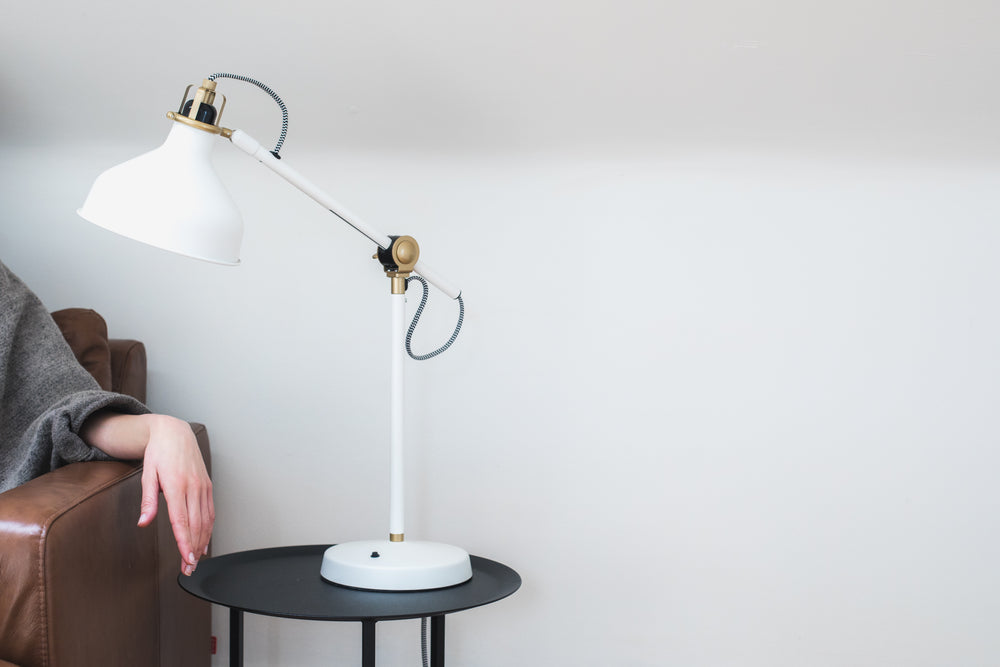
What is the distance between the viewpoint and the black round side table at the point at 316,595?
99 centimetres

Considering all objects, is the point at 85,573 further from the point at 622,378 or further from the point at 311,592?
the point at 622,378

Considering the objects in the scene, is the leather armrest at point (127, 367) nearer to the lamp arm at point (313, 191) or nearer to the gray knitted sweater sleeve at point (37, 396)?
the gray knitted sweater sleeve at point (37, 396)

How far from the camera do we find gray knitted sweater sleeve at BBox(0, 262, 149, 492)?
3.48 feet

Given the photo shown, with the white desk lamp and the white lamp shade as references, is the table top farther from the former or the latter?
the white lamp shade

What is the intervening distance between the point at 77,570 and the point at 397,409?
1.49 feet

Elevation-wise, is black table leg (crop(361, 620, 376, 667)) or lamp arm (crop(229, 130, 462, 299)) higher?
lamp arm (crop(229, 130, 462, 299))

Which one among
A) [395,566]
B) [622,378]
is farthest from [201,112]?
[622,378]

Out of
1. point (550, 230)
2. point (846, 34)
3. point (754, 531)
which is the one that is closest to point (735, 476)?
point (754, 531)

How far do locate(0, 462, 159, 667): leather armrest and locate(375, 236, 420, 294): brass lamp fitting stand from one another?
16.7 inches

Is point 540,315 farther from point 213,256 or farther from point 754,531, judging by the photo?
point 213,256

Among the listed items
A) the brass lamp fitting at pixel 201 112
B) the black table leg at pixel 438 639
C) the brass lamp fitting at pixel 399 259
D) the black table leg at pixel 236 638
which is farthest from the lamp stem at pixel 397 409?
the brass lamp fitting at pixel 201 112

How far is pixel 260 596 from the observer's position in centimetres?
106

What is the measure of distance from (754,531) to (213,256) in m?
1.11

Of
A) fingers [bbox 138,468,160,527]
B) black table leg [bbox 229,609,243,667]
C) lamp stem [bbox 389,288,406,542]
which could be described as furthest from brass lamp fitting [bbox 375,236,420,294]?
black table leg [bbox 229,609,243,667]
